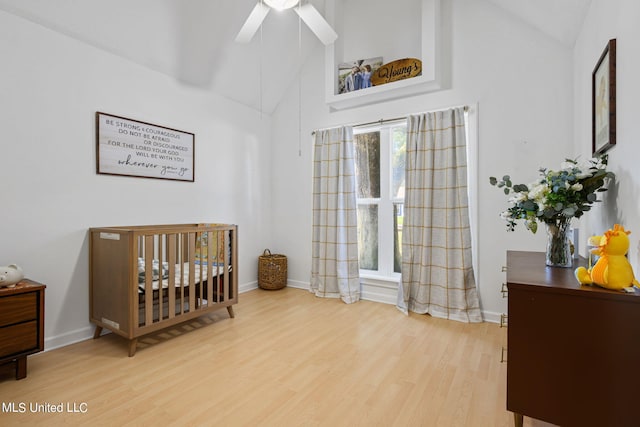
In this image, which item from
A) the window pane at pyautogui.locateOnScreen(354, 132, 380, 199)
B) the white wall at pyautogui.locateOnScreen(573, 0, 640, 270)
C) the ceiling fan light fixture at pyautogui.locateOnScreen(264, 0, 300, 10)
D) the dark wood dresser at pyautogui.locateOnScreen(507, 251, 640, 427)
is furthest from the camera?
the window pane at pyautogui.locateOnScreen(354, 132, 380, 199)

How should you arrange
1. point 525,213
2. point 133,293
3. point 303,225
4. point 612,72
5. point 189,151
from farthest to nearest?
point 303,225
point 189,151
point 133,293
point 525,213
point 612,72

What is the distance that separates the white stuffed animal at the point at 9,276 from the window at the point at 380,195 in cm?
285

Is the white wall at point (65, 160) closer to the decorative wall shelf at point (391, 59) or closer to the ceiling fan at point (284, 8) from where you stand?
the ceiling fan at point (284, 8)

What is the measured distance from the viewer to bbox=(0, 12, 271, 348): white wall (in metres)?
2.07

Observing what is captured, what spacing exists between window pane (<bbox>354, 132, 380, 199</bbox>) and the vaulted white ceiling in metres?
1.24

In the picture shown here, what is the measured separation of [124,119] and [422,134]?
2619 millimetres

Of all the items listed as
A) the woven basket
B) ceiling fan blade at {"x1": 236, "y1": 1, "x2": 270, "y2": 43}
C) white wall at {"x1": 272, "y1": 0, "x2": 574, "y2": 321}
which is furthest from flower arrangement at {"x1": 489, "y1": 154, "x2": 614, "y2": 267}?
the woven basket

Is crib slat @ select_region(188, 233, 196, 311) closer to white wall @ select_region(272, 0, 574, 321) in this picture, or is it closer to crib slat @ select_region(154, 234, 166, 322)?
crib slat @ select_region(154, 234, 166, 322)

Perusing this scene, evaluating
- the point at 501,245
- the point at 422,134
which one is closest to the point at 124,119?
the point at 422,134

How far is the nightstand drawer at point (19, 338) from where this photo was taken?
1723 millimetres

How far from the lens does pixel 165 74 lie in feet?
9.57

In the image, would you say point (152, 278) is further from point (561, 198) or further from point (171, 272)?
point (561, 198)

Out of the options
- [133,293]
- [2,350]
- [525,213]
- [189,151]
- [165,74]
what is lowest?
[2,350]

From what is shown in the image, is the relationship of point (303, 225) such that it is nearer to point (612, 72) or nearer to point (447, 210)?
point (447, 210)
